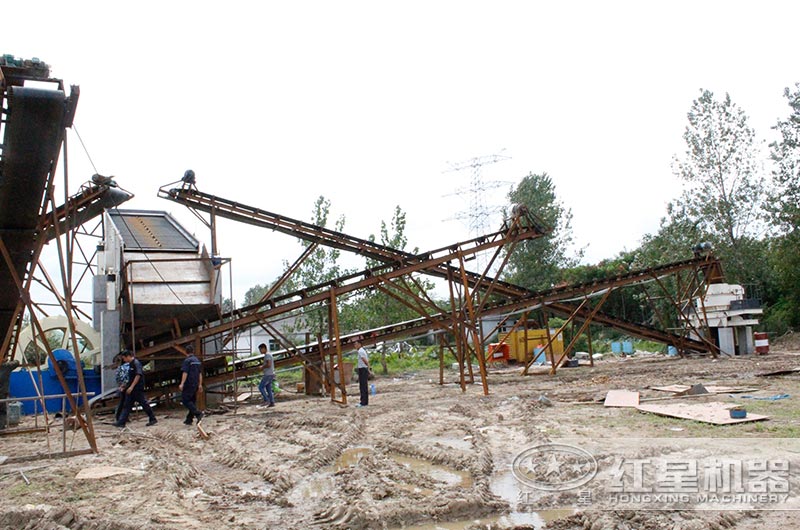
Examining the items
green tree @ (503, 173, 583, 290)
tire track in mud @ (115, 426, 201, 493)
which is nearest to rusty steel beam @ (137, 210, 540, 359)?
tire track in mud @ (115, 426, 201, 493)

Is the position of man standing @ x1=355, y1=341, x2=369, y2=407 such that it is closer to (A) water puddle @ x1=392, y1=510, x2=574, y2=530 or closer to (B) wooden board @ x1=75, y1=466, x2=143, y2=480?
(B) wooden board @ x1=75, y1=466, x2=143, y2=480

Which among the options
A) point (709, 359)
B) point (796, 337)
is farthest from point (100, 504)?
point (796, 337)

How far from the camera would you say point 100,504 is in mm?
6156

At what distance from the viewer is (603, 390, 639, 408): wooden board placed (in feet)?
37.1

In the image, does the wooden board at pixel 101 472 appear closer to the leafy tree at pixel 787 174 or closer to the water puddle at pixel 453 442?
the water puddle at pixel 453 442

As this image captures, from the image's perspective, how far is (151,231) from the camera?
55.8ft

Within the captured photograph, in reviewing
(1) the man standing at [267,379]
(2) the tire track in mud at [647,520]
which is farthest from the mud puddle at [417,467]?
(1) the man standing at [267,379]

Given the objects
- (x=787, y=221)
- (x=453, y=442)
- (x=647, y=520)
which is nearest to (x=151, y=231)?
(x=453, y=442)

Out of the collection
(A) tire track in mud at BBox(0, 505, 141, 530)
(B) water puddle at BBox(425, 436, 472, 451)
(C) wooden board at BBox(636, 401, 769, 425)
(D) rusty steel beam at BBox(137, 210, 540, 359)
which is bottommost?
(B) water puddle at BBox(425, 436, 472, 451)

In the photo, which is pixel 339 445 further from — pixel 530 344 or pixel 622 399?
pixel 530 344

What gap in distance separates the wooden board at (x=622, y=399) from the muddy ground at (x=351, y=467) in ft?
1.20

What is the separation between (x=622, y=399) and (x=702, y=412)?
2.36m

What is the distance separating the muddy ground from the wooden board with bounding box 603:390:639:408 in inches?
14.4

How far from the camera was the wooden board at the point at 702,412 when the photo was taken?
8.63 meters
